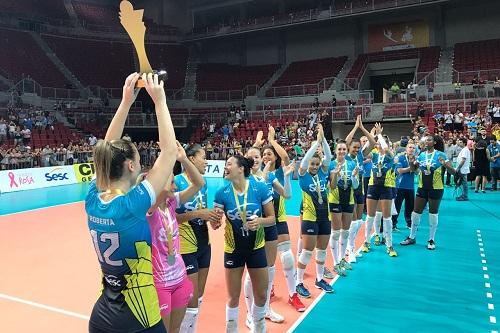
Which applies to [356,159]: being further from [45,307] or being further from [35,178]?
[35,178]

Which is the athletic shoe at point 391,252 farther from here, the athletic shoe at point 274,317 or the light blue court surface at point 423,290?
the athletic shoe at point 274,317

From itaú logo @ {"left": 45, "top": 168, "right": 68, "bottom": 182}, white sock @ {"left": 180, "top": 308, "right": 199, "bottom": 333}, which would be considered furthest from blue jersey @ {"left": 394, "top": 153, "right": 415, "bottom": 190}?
itaú logo @ {"left": 45, "top": 168, "right": 68, "bottom": 182}

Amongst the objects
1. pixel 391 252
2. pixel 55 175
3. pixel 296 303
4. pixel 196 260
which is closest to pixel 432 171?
pixel 391 252

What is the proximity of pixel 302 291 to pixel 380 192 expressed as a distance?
3.16 metres

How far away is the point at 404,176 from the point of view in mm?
9477

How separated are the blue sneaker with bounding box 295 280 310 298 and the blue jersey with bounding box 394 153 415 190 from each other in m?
4.17

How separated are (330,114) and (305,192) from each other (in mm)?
19313

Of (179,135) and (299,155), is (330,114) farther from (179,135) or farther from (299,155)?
(179,135)

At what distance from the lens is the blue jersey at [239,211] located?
4148 millimetres

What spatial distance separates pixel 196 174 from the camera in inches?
138

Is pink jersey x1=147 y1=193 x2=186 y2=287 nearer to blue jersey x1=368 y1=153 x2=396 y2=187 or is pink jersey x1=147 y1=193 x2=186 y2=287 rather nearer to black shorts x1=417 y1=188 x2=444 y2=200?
blue jersey x1=368 y1=153 x2=396 y2=187

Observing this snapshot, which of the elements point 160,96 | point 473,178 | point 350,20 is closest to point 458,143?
point 473,178

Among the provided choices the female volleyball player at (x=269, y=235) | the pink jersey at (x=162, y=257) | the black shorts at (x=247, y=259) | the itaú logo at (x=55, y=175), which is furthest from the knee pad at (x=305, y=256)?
the itaú logo at (x=55, y=175)

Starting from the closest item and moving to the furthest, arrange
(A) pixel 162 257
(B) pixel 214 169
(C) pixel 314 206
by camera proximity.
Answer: (A) pixel 162 257
(C) pixel 314 206
(B) pixel 214 169
